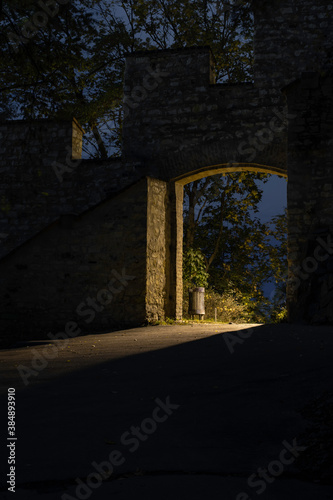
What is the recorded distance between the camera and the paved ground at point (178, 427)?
2182mm

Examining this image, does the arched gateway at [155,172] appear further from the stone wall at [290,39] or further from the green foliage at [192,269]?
the green foliage at [192,269]

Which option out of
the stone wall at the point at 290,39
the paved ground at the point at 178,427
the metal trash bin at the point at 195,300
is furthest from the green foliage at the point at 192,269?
the paved ground at the point at 178,427

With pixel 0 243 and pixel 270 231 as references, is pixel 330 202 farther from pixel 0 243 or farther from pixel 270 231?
pixel 270 231

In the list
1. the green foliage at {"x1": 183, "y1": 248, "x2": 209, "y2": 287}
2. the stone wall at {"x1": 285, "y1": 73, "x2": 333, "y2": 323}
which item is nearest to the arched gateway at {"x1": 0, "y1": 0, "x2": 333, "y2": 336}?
the stone wall at {"x1": 285, "y1": 73, "x2": 333, "y2": 323}

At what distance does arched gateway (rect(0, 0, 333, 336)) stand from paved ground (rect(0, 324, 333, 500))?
15.4 feet

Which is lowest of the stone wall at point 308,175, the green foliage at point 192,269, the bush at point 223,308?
the bush at point 223,308

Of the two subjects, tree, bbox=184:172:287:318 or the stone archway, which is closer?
the stone archway

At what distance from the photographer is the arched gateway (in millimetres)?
8805

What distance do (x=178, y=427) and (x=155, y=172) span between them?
858 cm

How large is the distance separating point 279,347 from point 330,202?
13.6ft

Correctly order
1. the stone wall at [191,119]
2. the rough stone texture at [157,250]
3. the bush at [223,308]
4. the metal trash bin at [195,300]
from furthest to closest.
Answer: the bush at [223,308] < the metal trash bin at [195,300] < the stone wall at [191,119] < the rough stone texture at [157,250]

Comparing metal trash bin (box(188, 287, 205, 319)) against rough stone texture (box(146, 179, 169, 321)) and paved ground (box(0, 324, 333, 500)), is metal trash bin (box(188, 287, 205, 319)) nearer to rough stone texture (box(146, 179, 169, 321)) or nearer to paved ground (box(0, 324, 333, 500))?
rough stone texture (box(146, 179, 169, 321))

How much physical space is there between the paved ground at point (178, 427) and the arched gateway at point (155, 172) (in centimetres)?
469

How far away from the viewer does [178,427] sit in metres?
2.88
